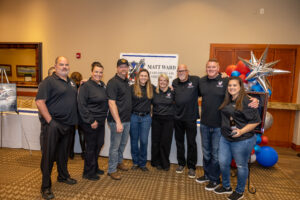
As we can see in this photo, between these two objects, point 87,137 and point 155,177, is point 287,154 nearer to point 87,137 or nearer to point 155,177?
point 155,177

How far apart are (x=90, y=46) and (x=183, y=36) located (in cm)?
241

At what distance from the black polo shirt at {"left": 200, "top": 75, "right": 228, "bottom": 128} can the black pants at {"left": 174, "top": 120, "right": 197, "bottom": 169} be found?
31 cm

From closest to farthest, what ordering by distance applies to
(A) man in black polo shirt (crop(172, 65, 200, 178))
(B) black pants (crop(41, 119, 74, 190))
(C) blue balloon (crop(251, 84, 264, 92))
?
1. (B) black pants (crop(41, 119, 74, 190))
2. (A) man in black polo shirt (crop(172, 65, 200, 178))
3. (C) blue balloon (crop(251, 84, 264, 92))

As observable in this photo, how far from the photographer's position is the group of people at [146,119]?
2389mm

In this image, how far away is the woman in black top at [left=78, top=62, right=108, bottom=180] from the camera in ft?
8.70

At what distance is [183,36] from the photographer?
5121mm

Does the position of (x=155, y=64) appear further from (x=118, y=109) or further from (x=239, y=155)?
(x=239, y=155)

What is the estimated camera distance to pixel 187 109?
3027 millimetres

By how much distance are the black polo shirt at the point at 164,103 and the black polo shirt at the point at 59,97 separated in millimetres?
1167

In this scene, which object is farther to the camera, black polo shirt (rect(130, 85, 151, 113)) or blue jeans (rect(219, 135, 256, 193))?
black polo shirt (rect(130, 85, 151, 113))

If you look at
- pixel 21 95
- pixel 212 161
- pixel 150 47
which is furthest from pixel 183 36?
pixel 21 95

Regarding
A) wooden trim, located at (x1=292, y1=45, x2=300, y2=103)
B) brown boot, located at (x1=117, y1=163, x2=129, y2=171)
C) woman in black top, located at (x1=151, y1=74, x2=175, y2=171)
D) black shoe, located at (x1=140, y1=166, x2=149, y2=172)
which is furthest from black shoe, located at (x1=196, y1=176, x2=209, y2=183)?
wooden trim, located at (x1=292, y1=45, x2=300, y2=103)

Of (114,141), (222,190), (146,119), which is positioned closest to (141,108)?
(146,119)

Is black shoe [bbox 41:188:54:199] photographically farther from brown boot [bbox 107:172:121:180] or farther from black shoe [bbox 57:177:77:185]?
brown boot [bbox 107:172:121:180]
